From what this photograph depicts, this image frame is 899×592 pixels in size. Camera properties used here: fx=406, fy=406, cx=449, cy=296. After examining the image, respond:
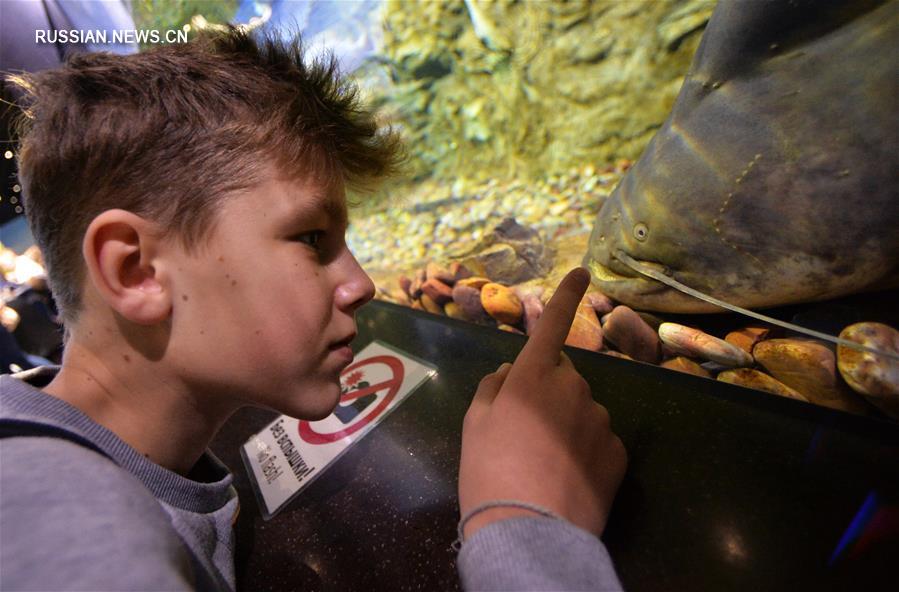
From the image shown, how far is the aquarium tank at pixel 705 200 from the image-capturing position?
743 mm

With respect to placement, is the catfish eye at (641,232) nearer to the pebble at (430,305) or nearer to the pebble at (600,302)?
the pebble at (600,302)

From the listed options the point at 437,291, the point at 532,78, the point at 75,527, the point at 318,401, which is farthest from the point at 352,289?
the point at 532,78

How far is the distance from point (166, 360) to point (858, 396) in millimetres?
1213

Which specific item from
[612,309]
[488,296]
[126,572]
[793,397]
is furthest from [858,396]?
[126,572]

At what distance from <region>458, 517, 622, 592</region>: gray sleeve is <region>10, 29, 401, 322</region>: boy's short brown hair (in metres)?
0.57

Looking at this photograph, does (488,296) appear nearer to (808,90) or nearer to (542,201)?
(542,201)

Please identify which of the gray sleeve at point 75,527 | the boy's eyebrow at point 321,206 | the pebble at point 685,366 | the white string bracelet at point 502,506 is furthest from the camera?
the pebble at point 685,366

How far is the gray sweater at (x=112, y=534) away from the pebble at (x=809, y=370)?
0.62 metres

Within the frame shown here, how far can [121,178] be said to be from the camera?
1.98 feet

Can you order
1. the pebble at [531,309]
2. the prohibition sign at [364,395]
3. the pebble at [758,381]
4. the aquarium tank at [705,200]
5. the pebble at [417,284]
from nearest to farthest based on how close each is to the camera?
1. the aquarium tank at [705,200]
2. the pebble at [758,381]
3. the prohibition sign at [364,395]
4. the pebble at [531,309]
5. the pebble at [417,284]

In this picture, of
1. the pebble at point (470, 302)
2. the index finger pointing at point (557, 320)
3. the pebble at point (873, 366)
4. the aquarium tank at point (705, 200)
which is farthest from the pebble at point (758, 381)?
the pebble at point (470, 302)

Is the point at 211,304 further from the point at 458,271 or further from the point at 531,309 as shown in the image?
the point at 458,271

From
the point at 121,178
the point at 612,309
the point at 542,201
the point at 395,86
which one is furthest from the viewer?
the point at 395,86

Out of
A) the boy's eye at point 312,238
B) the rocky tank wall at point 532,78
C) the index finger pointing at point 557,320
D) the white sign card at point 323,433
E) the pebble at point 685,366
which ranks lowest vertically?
the white sign card at point 323,433
